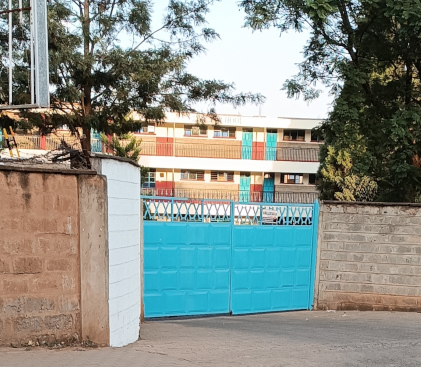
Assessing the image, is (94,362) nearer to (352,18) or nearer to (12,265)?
(12,265)

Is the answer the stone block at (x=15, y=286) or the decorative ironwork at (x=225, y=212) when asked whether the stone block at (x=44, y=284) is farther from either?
the decorative ironwork at (x=225, y=212)

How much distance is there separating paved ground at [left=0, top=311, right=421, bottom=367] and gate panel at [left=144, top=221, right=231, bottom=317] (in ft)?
0.93

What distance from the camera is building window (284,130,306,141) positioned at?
31.5 metres

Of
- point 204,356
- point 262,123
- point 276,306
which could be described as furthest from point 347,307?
point 262,123

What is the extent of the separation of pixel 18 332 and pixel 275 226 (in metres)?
4.63

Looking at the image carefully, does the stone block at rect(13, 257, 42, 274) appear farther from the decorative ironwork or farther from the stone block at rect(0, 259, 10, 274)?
the decorative ironwork

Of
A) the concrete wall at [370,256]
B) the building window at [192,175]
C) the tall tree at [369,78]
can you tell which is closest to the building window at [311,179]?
the building window at [192,175]

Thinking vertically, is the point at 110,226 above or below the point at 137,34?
below

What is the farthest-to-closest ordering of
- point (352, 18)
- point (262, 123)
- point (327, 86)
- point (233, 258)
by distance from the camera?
point (262, 123) < point (327, 86) < point (352, 18) < point (233, 258)

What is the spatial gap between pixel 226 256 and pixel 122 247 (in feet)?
9.04

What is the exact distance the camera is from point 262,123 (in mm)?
30422

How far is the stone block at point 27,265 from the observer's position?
4387mm

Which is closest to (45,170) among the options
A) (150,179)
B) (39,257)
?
(39,257)

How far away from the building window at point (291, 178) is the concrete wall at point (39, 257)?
27.7 metres
